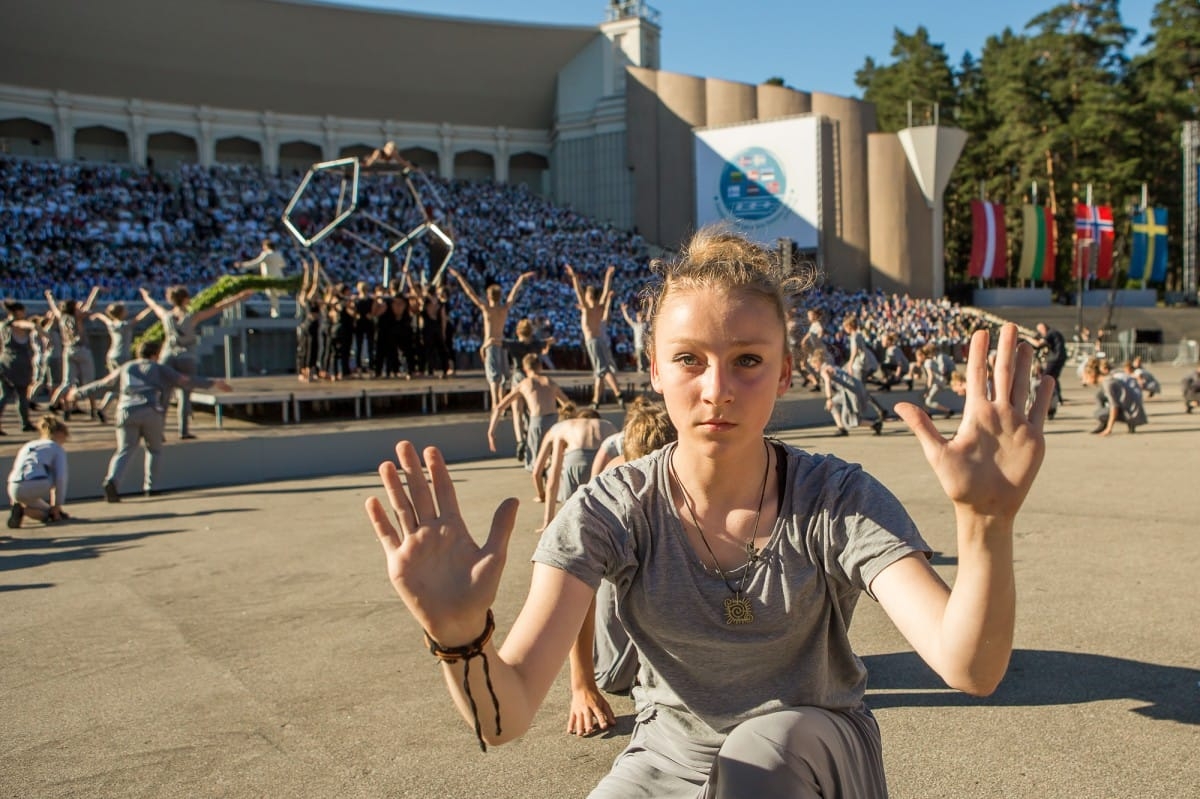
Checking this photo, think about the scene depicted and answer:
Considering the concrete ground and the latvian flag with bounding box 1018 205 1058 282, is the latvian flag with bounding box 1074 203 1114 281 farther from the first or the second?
the concrete ground

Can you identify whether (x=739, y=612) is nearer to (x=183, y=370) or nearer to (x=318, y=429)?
(x=183, y=370)

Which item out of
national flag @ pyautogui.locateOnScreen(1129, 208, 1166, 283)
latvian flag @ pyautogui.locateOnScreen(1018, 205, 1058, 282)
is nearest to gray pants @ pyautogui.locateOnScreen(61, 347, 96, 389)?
latvian flag @ pyautogui.locateOnScreen(1018, 205, 1058, 282)

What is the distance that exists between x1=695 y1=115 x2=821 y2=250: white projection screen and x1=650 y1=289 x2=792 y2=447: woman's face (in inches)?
1609

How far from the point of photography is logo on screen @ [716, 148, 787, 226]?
42750 millimetres

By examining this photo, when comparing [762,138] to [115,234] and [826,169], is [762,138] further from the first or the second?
[115,234]

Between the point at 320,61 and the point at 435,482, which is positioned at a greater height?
the point at 320,61

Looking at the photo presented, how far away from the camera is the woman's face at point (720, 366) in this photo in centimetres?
203

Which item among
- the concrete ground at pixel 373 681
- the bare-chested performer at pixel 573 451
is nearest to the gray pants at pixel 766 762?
the concrete ground at pixel 373 681

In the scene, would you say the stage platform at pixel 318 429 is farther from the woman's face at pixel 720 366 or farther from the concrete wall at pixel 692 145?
the concrete wall at pixel 692 145

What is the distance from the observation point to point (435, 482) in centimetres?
178

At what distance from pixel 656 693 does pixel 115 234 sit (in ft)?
119

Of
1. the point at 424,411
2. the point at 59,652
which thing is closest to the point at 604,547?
the point at 59,652

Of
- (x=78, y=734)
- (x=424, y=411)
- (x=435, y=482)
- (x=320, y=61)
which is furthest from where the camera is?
(x=320, y=61)

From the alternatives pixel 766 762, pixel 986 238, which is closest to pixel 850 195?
pixel 986 238
